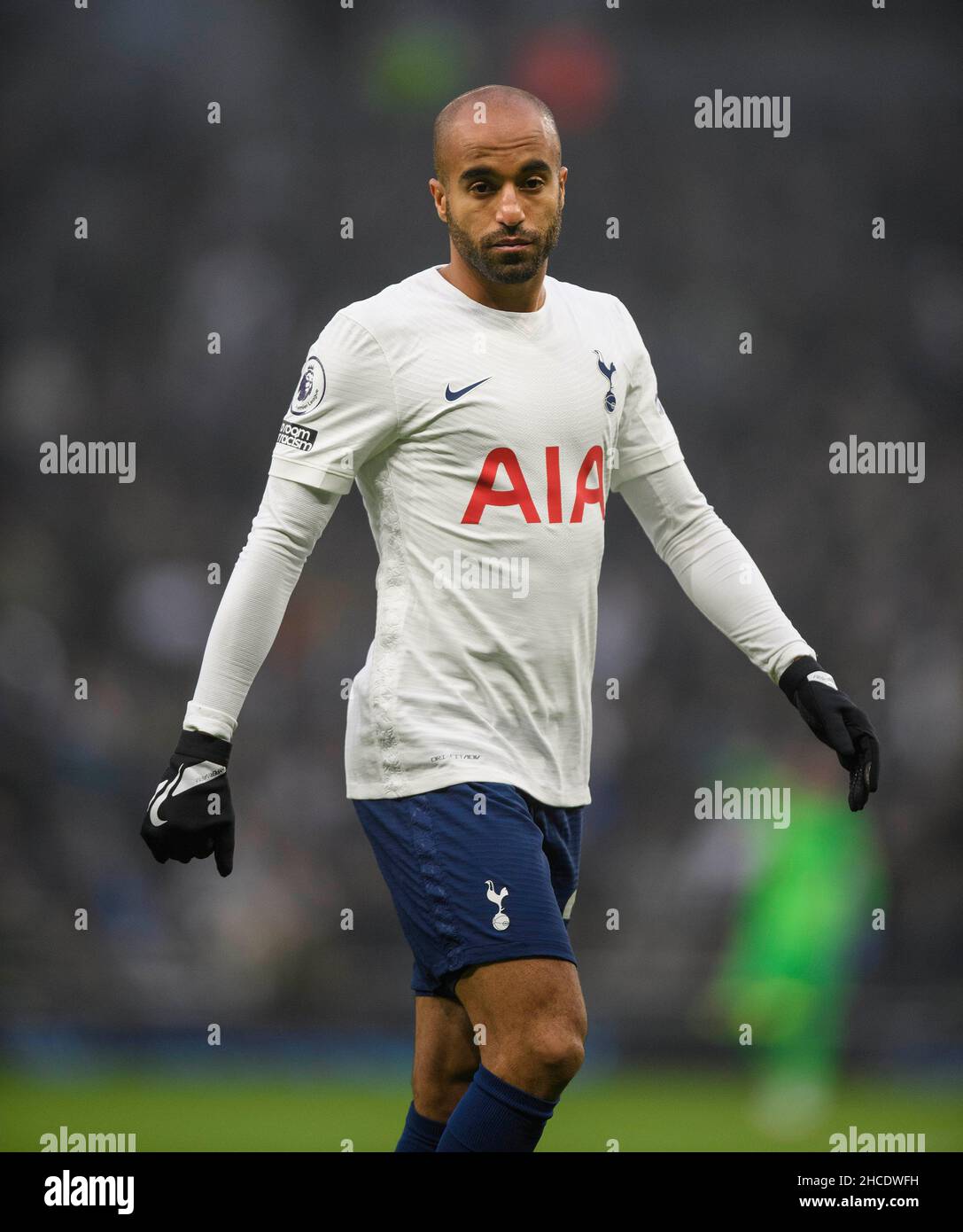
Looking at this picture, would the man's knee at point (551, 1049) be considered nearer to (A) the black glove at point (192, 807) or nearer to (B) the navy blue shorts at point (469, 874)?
(B) the navy blue shorts at point (469, 874)

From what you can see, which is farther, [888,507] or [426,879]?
[888,507]

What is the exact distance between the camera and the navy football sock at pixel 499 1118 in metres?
2.60

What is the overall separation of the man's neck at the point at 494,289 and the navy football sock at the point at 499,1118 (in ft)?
4.42

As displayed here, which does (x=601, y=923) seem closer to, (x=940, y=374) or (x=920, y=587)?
(x=920, y=587)

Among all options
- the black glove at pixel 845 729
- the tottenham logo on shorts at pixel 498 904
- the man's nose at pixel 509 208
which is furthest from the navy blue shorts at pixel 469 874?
the man's nose at pixel 509 208

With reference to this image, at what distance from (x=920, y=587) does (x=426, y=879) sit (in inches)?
171

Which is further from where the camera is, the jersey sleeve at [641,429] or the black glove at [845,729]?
the jersey sleeve at [641,429]

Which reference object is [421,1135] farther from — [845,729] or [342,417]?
[342,417]

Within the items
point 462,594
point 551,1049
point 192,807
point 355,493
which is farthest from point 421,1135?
point 355,493

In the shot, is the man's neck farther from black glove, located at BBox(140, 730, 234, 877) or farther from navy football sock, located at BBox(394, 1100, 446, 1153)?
navy football sock, located at BBox(394, 1100, 446, 1153)

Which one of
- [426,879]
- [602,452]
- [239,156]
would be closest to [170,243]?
[239,156]

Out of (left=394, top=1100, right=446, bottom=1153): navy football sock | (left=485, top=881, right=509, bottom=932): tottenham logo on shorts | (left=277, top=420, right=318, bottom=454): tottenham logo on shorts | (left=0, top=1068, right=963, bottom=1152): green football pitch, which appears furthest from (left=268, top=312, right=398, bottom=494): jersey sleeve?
(left=0, top=1068, right=963, bottom=1152): green football pitch

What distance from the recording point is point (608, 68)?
6.69 metres

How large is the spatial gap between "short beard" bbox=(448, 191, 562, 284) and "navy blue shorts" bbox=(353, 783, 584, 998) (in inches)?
35.6
